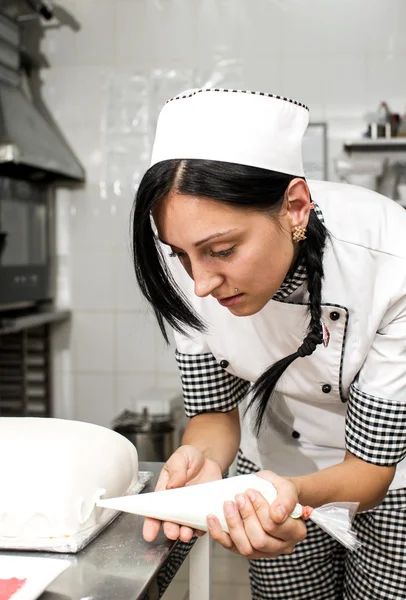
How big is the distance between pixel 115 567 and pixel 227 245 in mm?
410

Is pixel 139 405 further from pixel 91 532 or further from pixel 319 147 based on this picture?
pixel 91 532

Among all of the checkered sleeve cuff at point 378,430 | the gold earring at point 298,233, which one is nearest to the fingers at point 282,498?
the checkered sleeve cuff at point 378,430

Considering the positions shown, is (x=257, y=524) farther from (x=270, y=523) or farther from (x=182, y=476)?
(x=182, y=476)

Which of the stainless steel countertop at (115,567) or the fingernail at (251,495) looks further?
the fingernail at (251,495)

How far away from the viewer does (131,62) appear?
3.08 m

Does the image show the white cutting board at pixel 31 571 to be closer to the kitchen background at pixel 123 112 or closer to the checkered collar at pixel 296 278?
the checkered collar at pixel 296 278

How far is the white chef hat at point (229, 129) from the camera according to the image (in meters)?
0.91

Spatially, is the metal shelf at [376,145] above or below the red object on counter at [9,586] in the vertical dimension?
above

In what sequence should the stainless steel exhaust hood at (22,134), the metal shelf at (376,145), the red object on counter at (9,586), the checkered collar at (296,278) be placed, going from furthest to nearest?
the metal shelf at (376,145) < the stainless steel exhaust hood at (22,134) < the checkered collar at (296,278) < the red object on counter at (9,586)

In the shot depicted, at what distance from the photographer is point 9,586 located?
0.70m

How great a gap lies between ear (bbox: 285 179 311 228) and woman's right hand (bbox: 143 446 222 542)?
1.22 ft

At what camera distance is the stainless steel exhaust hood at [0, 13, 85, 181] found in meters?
2.49

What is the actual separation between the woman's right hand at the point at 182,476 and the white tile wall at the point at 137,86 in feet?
6.14

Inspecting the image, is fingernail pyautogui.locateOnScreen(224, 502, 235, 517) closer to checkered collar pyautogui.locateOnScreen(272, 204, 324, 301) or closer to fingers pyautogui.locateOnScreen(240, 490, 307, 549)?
fingers pyautogui.locateOnScreen(240, 490, 307, 549)
